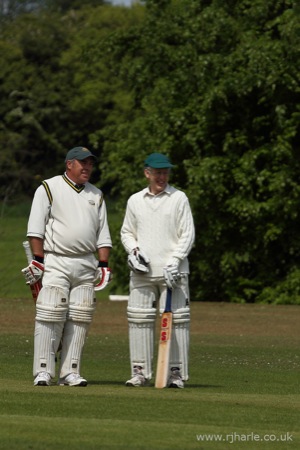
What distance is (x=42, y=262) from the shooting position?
1096 centimetres

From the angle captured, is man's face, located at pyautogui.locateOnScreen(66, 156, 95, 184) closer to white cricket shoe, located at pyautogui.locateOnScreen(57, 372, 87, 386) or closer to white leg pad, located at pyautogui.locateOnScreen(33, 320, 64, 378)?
white leg pad, located at pyautogui.locateOnScreen(33, 320, 64, 378)

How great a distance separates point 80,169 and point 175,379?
1.88m

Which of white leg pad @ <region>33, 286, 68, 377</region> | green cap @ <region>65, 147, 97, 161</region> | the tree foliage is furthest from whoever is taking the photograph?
the tree foliage

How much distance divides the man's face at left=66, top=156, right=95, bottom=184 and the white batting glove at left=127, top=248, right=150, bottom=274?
28.0 inches

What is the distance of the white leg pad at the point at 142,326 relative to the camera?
11.2m

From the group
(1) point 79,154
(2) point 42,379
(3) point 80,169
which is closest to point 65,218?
(3) point 80,169

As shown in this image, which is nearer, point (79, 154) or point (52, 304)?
point (52, 304)

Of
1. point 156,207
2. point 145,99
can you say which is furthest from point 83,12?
point 156,207

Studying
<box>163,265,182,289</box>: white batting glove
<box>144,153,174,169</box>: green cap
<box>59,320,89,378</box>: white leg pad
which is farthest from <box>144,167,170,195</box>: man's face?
<box>59,320,89,378</box>: white leg pad

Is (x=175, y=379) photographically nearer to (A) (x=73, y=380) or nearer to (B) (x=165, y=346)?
(B) (x=165, y=346)

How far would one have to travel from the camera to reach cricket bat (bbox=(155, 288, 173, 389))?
11047 mm

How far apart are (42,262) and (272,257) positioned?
1867 centimetres

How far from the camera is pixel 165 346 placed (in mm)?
11109

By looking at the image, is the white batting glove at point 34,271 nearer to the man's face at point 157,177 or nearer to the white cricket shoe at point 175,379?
the man's face at point 157,177
